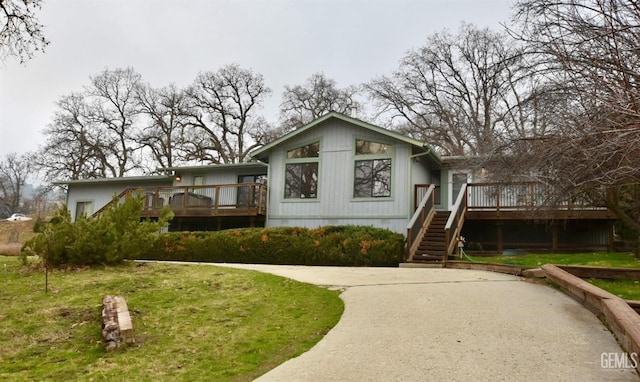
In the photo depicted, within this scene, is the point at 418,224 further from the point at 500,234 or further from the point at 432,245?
the point at 500,234

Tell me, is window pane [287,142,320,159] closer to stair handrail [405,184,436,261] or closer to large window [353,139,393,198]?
large window [353,139,393,198]

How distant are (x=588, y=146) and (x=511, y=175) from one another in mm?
2831

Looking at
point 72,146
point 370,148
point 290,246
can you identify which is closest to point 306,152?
point 370,148

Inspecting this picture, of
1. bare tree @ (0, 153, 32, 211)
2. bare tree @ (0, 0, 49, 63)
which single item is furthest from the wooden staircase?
bare tree @ (0, 153, 32, 211)

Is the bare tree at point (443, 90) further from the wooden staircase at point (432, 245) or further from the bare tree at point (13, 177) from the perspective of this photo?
the bare tree at point (13, 177)

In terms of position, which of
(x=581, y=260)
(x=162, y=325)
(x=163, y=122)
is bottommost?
(x=162, y=325)

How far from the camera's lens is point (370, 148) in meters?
15.7

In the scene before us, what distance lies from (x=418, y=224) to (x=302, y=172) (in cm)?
530

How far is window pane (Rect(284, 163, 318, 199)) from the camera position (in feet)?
53.8

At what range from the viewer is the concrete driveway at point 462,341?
3.55 meters

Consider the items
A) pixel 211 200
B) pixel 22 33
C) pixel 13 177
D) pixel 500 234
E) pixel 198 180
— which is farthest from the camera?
pixel 13 177

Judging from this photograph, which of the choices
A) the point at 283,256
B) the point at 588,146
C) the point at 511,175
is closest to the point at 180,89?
the point at 283,256

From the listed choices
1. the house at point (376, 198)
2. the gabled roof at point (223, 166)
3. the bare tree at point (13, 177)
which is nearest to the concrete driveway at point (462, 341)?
the house at point (376, 198)

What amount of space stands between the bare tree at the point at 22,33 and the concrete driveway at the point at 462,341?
22.1ft
